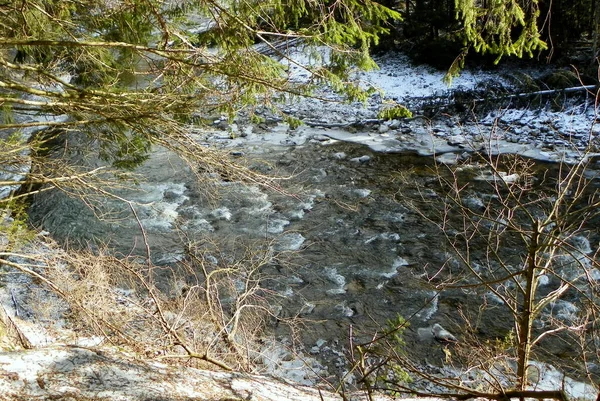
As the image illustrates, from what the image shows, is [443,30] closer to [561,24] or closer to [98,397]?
[561,24]

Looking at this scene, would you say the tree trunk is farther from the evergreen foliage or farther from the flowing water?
the evergreen foliage

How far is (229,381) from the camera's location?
4266mm

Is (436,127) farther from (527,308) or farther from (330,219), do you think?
(527,308)

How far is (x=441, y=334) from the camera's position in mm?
7363

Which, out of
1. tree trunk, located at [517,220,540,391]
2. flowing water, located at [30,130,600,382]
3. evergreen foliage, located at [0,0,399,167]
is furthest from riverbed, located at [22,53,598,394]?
tree trunk, located at [517,220,540,391]

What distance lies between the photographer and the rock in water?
7302 mm

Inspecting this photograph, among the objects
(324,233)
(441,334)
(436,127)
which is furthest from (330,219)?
(436,127)

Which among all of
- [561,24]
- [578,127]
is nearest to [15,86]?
[578,127]

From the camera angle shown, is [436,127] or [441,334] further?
[436,127]

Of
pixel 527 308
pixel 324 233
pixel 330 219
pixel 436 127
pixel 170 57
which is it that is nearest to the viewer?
pixel 527 308

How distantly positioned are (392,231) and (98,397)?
7.34 meters

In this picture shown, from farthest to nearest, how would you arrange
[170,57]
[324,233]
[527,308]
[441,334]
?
[324,233], [441,334], [170,57], [527,308]

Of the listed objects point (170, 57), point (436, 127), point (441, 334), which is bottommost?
point (441, 334)

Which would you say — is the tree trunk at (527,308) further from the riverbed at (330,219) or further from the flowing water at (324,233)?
the flowing water at (324,233)
